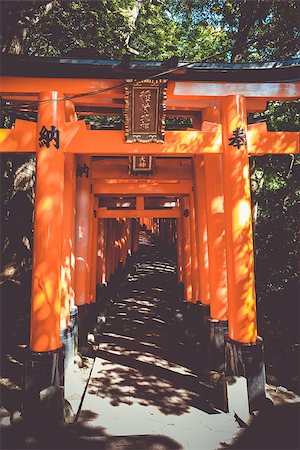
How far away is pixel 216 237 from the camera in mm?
5926

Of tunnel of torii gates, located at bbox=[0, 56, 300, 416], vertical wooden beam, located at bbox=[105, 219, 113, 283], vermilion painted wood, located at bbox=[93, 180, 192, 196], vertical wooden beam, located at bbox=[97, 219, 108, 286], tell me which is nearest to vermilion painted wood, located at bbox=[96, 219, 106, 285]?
vertical wooden beam, located at bbox=[97, 219, 108, 286]

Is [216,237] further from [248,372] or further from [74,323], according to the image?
[74,323]

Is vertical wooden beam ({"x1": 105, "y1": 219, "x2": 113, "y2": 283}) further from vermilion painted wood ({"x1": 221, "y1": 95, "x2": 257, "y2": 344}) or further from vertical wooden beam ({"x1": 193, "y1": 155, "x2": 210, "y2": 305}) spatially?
vermilion painted wood ({"x1": 221, "y1": 95, "x2": 257, "y2": 344})

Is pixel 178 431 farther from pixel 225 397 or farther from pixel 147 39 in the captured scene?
pixel 147 39

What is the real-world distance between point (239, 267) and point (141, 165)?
4.03 meters

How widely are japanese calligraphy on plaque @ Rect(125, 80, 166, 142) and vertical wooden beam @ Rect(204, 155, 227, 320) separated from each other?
5.34ft

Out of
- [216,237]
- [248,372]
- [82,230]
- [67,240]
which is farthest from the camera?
[82,230]

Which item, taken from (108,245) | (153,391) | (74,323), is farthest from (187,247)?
(153,391)

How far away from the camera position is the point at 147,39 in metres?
11.6

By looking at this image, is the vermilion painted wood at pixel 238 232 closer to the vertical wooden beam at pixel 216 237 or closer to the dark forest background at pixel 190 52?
the vertical wooden beam at pixel 216 237

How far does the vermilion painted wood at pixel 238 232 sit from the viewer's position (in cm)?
475

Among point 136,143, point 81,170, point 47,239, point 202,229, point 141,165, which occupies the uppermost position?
point 141,165

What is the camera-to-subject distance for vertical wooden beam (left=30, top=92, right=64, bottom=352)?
14.5ft

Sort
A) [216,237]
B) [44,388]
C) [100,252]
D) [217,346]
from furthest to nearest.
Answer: [100,252], [217,346], [216,237], [44,388]
